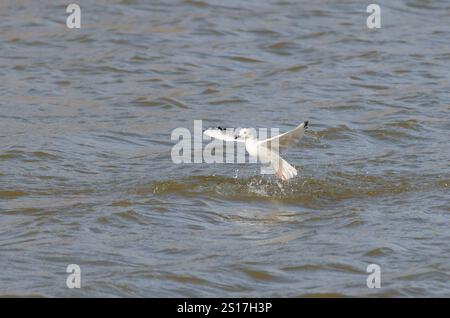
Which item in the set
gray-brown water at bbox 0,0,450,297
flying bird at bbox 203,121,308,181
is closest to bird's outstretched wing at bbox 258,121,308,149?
flying bird at bbox 203,121,308,181

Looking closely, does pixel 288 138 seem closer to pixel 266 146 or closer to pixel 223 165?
pixel 266 146

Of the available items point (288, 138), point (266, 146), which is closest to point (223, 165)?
point (266, 146)

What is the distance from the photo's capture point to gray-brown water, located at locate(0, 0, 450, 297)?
6430 millimetres

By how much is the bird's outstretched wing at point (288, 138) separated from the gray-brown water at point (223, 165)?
0.52m

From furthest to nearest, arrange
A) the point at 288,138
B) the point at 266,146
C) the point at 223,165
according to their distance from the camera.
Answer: the point at 223,165
the point at 266,146
the point at 288,138

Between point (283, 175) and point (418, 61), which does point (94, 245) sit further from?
point (418, 61)

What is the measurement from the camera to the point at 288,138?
702 centimetres

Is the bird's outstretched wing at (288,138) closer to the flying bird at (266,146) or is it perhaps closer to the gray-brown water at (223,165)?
the flying bird at (266,146)

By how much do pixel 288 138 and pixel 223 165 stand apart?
1.69m

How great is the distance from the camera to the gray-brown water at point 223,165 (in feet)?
21.1

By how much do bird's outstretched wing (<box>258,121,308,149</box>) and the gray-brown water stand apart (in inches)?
20.4

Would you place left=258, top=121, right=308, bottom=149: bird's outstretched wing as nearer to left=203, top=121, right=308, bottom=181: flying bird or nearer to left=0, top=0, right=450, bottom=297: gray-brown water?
left=203, top=121, right=308, bottom=181: flying bird
